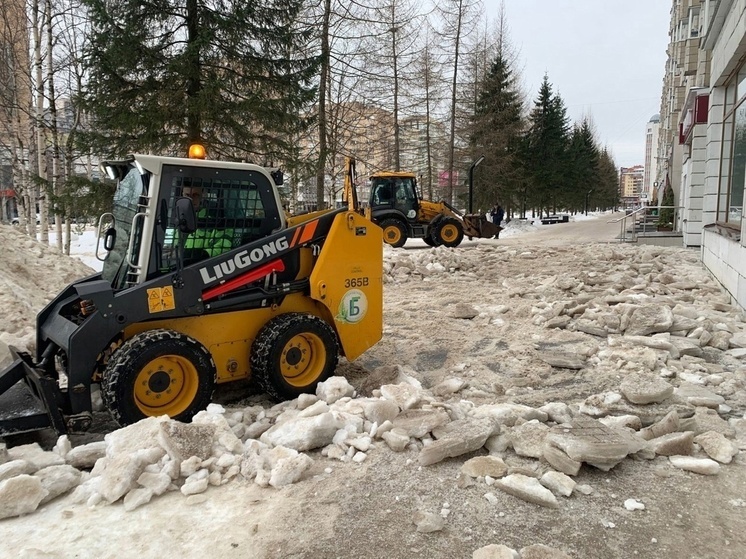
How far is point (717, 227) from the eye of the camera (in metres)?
11.4

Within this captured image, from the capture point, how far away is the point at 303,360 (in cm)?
553

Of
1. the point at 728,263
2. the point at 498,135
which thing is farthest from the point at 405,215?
the point at 498,135

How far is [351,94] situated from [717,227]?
14.7m

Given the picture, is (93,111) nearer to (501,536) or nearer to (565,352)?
(565,352)

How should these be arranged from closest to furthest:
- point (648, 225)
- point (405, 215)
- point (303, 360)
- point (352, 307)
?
1. point (303, 360)
2. point (352, 307)
3. point (405, 215)
4. point (648, 225)

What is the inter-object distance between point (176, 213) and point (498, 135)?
30.4 m

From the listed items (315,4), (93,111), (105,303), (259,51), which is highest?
(315,4)

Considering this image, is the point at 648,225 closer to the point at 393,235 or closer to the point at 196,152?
the point at 393,235

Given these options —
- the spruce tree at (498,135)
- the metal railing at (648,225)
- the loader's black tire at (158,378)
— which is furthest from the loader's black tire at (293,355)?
the spruce tree at (498,135)

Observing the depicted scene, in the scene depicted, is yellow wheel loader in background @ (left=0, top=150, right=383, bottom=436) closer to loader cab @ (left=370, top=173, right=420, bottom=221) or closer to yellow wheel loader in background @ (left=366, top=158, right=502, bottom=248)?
yellow wheel loader in background @ (left=366, top=158, right=502, bottom=248)

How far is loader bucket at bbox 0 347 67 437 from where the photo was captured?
13.5ft

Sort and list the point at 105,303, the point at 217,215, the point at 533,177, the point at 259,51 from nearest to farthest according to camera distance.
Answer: the point at 105,303 → the point at 217,215 → the point at 259,51 → the point at 533,177

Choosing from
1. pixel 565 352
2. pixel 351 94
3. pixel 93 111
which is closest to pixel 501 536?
pixel 565 352

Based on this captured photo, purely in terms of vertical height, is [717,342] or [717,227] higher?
[717,227]
